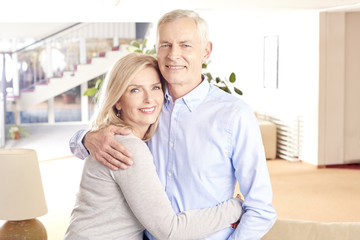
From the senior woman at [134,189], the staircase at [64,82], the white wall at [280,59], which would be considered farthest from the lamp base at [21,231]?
the staircase at [64,82]

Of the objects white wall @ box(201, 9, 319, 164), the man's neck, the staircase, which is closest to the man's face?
the man's neck

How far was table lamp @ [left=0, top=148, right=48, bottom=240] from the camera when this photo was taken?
115 inches

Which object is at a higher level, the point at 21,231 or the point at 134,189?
the point at 134,189

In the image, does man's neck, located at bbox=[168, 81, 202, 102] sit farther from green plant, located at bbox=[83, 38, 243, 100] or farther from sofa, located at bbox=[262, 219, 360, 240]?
green plant, located at bbox=[83, 38, 243, 100]

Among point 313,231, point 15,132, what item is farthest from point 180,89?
point 15,132

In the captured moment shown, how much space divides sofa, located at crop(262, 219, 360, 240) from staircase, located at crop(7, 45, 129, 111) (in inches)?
464

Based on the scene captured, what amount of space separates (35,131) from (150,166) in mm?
12344

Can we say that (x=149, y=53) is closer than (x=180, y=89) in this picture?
No

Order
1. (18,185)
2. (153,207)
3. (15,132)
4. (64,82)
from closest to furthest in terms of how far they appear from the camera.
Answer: (153,207), (18,185), (15,132), (64,82)

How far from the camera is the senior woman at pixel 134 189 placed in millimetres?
1921

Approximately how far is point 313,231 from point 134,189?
0.91 meters

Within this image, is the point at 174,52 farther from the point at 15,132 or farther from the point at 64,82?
the point at 64,82

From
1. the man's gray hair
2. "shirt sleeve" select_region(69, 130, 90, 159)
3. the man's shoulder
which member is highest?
the man's gray hair

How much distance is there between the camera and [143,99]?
7.00 feet
